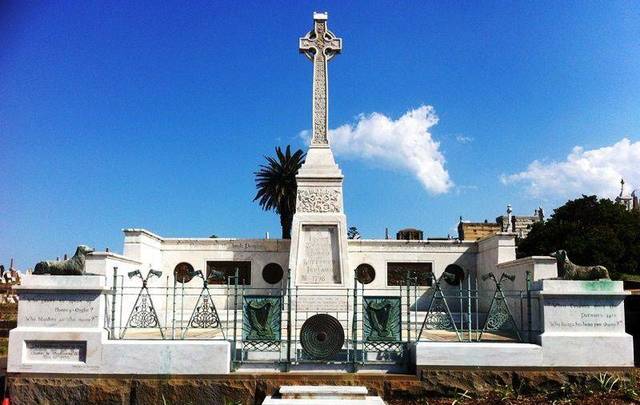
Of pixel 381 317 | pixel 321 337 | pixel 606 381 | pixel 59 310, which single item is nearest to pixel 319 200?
pixel 381 317

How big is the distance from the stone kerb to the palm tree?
26.1 metres

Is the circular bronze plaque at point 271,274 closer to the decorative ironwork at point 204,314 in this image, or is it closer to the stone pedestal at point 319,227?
the stone pedestal at point 319,227

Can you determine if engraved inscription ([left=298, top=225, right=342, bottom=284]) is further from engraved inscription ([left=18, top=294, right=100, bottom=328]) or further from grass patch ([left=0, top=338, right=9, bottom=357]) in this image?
grass patch ([left=0, top=338, right=9, bottom=357])

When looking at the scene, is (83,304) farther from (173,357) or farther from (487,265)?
(487,265)

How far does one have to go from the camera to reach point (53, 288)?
9.80 meters

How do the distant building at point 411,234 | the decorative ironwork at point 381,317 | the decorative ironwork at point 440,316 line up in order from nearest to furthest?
the decorative ironwork at point 440,316 < the decorative ironwork at point 381,317 < the distant building at point 411,234

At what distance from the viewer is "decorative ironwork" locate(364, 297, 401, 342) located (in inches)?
397

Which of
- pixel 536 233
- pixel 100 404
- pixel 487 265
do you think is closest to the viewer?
pixel 100 404

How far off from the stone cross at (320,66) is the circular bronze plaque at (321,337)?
9.66 m

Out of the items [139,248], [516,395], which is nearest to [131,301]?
[139,248]

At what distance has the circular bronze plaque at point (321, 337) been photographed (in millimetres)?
9828

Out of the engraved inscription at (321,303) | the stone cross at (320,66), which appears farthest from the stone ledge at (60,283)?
the stone cross at (320,66)

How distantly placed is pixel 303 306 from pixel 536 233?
27999mm

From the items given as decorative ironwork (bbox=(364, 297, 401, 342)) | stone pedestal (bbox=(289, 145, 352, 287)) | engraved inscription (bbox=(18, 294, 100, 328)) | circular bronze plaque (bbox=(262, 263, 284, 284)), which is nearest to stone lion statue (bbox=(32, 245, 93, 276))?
engraved inscription (bbox=(18, 294, 100, 328))
